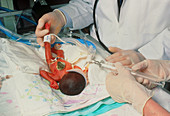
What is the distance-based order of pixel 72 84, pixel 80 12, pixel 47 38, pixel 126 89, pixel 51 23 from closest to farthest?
1. pixel 126 89
2. pixel 72 84
3. pixel 47 38
4. pixel 51 23
5. pixel 80 12

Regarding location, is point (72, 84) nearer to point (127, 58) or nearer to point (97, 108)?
point (97, 108)

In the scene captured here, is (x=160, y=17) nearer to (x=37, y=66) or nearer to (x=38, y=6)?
(x=37, y=66)

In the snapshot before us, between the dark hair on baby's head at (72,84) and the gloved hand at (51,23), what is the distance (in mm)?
371

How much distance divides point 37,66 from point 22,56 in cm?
13

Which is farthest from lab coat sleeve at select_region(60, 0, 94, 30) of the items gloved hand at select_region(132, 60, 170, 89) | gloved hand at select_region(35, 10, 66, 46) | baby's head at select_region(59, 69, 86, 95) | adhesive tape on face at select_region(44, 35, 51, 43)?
gloved hand at select_region(132, 60, 170, 89)

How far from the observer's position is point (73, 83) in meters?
0.86

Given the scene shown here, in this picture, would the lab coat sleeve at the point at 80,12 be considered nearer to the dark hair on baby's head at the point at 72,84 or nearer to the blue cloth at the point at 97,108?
the dark hair on baby's head at the point at 72,84

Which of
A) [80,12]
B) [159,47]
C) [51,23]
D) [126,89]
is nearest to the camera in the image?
[126,89]

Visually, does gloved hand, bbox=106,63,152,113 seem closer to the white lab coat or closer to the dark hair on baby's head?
the dark hair on baby's head

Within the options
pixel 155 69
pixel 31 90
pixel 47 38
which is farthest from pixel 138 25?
pixel 31 90

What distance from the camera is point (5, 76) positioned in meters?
0.90

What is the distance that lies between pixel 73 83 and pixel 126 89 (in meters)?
0.26

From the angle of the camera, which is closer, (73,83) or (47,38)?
(73,83)

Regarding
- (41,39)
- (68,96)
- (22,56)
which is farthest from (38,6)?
(68,96)
